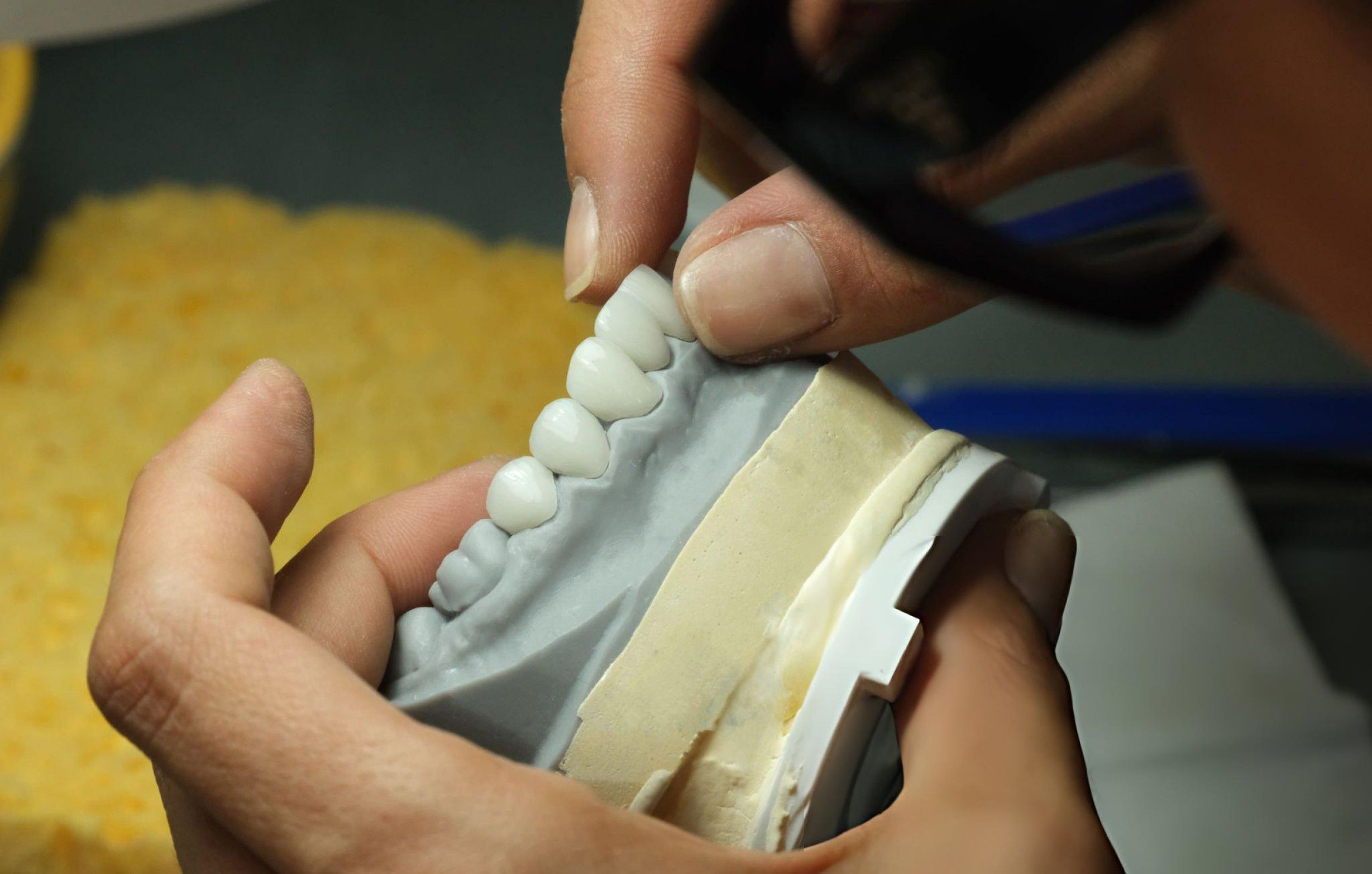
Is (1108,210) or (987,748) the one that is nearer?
(987,748)

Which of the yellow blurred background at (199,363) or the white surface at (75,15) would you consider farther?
the yellow blurred background at (199,363)

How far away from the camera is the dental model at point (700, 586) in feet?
1.72

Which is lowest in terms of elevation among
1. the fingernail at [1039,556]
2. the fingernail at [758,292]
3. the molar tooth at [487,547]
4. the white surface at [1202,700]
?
the white surface at [1202,700]

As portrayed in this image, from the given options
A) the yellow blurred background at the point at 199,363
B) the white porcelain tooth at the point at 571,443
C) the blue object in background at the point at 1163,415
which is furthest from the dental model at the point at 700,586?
the blue object in background at the point at 1163,415

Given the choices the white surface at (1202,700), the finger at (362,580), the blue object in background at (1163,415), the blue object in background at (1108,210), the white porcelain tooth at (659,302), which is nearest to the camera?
the blue object in background at (1108,210)

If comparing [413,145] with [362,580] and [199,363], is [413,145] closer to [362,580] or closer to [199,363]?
[199,363]

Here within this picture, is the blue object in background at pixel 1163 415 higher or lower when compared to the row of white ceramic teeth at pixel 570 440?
lower

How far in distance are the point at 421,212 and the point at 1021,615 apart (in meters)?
1.06

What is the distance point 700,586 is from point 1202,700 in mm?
747

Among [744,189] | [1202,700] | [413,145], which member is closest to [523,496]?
[744,189]

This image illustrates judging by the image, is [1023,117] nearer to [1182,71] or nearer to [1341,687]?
[1182,71]

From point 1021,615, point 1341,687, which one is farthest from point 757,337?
point 1341,687

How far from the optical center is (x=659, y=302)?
61 cm

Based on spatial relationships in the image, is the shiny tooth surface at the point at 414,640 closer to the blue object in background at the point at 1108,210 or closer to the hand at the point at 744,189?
the hand at the point at 744,189
